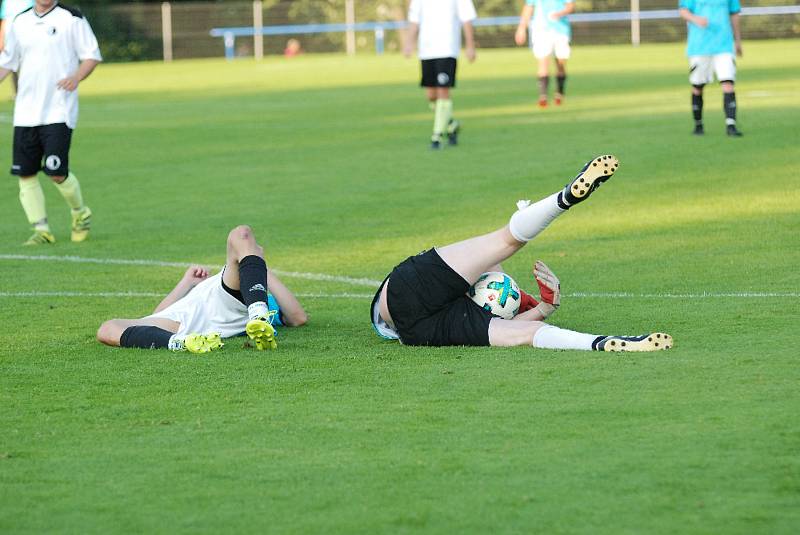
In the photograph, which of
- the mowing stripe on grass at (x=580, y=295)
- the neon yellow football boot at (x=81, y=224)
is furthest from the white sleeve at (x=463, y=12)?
the mowing stripe on grass at (x=580, y=295)

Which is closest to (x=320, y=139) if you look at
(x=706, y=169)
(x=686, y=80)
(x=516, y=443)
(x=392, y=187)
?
(x=392, y=187)

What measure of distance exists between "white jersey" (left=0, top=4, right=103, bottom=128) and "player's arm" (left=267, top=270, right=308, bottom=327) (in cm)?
466

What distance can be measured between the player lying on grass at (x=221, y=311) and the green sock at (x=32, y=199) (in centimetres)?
446

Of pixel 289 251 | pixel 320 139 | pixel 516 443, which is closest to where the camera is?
pixel 516 443

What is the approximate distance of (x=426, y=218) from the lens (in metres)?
13.2

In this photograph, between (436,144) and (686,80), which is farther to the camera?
(686,80)

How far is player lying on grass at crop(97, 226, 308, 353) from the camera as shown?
7.55m

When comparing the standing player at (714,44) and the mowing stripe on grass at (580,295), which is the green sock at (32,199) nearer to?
the mowing stripe on grass at (580,295)

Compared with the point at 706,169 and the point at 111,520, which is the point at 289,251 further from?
the point at 111,520

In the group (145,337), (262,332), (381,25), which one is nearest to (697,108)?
(145,337)

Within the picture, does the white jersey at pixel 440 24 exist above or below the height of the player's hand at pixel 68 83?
above

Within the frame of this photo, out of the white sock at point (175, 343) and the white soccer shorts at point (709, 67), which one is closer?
the white sock at point (175, 343)

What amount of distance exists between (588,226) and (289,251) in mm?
2665

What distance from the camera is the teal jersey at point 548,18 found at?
974 inches
